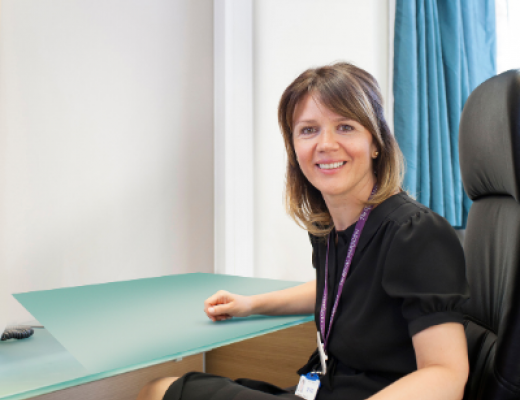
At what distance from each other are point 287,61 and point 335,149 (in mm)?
1495

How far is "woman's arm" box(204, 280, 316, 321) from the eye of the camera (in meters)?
0.94

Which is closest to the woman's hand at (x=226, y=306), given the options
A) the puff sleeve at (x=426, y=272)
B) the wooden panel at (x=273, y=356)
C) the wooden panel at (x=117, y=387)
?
the puff sleeve at (x=426, y=272)

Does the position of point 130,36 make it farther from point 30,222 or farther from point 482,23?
point 482,23

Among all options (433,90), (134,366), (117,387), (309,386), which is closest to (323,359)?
(309,386)

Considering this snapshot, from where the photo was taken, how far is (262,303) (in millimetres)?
990

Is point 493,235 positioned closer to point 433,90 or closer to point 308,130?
point 308,130

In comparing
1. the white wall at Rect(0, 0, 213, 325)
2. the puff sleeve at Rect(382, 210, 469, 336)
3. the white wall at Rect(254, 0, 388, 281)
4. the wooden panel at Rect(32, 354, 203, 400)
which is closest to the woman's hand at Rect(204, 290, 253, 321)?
the puff sleeve at Rect(382, 210, 469, 336)

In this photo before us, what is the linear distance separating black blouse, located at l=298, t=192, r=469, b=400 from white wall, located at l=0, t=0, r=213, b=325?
3.88ft

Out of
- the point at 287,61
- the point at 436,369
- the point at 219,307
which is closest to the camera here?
the point at 436,369

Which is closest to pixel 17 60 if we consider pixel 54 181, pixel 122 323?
pixel 54 181

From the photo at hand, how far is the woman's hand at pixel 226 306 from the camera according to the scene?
0.93m

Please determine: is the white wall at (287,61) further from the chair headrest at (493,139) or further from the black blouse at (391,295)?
the black blouse at (391,295)

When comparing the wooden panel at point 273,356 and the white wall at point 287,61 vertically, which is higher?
the white wall at point 287,61

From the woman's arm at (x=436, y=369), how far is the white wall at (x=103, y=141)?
137cm
